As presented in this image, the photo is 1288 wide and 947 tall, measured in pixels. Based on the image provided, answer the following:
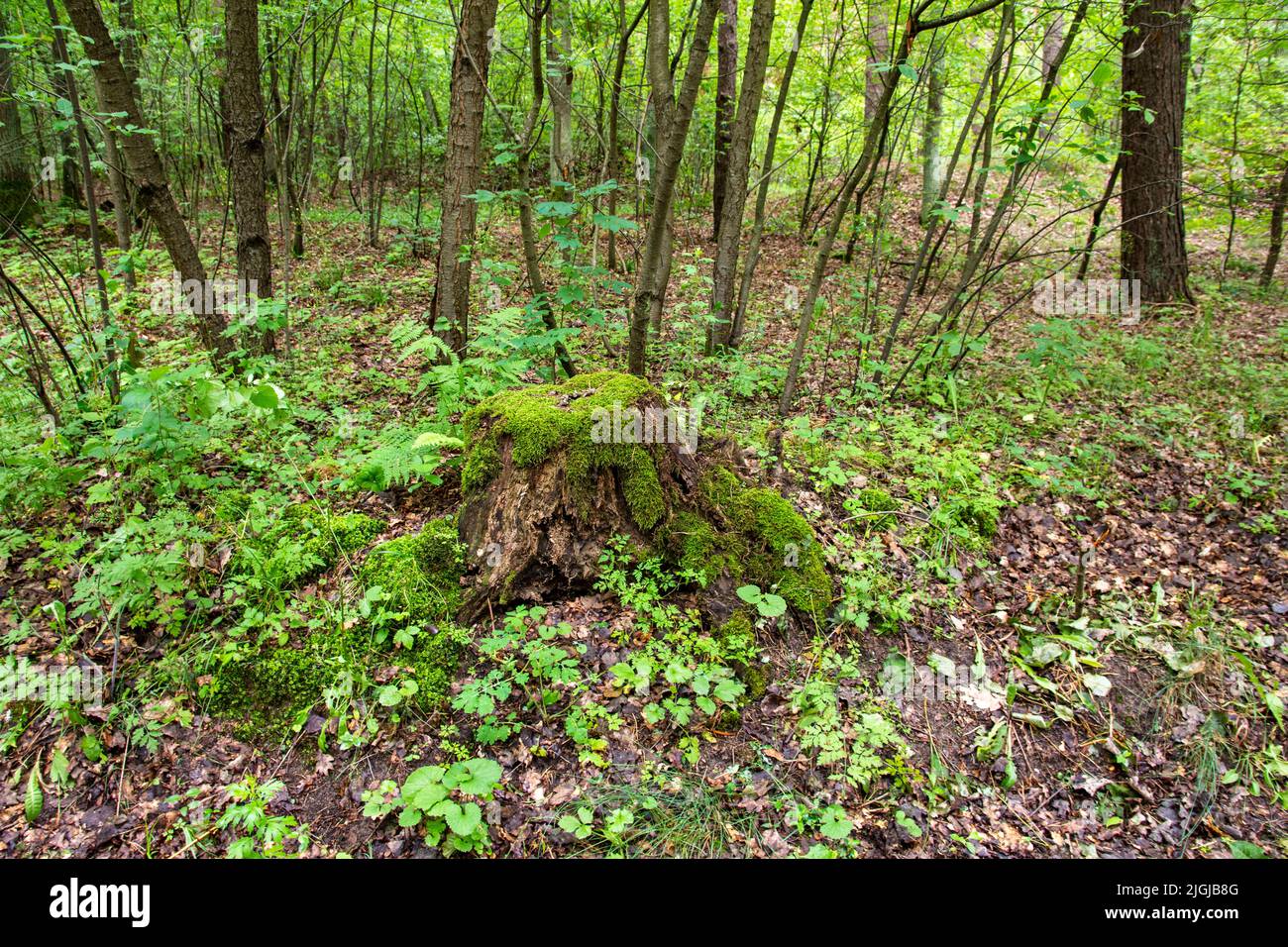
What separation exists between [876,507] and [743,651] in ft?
5.73

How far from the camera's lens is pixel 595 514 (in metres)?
3.64

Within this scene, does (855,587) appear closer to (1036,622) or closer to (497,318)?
(1036,622)

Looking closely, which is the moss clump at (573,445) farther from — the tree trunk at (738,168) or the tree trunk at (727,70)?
the tree trunk at (727,70)

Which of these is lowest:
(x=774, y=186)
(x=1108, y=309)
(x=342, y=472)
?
(x=342, y=472)

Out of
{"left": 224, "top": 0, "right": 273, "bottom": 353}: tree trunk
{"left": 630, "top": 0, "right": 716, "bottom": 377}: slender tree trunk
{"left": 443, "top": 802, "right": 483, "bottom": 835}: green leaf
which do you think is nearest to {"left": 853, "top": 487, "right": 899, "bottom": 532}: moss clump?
{"left": 630, "top": 0, "right": 716, "bottom": 377}: slender tree trunk

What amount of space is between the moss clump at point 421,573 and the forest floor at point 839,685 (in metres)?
0.21

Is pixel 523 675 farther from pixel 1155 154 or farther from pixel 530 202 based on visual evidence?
pixel 1155 154

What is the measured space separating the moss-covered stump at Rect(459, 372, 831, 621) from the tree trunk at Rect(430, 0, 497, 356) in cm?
217

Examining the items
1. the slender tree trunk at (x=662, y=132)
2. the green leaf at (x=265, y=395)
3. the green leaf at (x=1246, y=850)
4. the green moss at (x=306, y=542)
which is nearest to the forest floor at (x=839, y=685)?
the green leaf at (x=1246, y=850)

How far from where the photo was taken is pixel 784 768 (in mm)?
2912

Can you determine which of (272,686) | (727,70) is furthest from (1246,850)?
(727,70)
